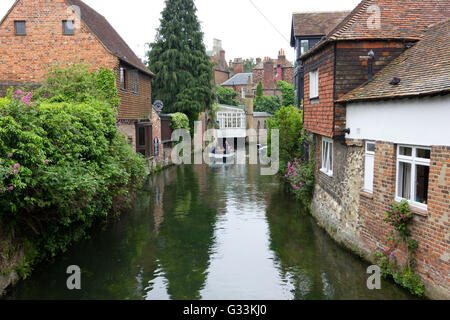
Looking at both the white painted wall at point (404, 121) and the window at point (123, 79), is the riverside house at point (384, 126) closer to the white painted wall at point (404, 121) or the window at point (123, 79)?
the white painted wall at point (404, 121)

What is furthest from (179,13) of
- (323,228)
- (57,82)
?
(323,228)

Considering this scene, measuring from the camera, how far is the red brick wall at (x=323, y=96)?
1229 centimetres

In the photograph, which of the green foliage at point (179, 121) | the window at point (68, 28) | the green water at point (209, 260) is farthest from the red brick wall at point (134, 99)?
the green water at point (209, 260)

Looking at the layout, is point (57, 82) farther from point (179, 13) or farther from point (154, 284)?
point (179, 13)

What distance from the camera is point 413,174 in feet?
28.2

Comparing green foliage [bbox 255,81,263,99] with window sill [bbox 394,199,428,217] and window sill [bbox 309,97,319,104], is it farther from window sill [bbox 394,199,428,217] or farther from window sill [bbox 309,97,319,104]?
window sill [bbox 394,199,428,217]

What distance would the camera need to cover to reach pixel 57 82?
18.9 metres

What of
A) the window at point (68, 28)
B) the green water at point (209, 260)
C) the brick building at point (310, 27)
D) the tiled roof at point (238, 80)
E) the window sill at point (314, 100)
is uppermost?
the tiled roof at point (238, 80)

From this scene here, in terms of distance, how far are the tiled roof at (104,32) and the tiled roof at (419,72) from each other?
47.0 feet

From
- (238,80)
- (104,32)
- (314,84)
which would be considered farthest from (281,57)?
(314,84)

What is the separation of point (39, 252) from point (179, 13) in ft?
110

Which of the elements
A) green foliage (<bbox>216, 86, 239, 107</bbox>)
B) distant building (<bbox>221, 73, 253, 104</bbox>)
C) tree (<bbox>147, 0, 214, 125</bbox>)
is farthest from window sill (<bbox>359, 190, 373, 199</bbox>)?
distant building (<bbox>221, 73, 253, 104</bbox>)

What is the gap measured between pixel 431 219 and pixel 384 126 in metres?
2.67
